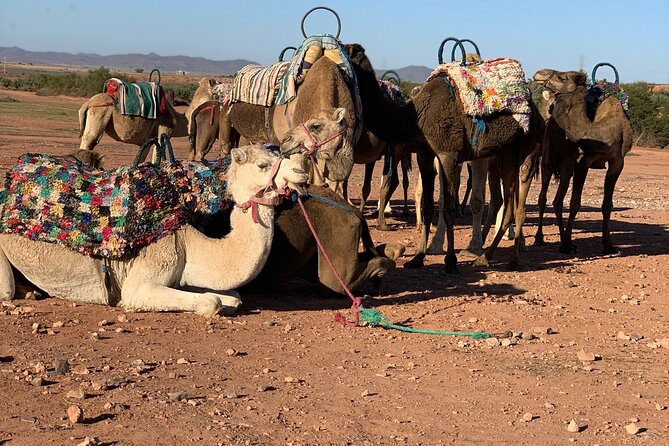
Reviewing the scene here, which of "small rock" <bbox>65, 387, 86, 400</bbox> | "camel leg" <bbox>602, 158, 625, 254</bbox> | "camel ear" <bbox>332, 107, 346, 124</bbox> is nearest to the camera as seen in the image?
"small rock" <bbox>65, 387, 86, 400</bbox>

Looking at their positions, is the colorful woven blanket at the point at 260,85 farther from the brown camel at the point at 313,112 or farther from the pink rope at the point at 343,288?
the pink rope at the point at 343,288

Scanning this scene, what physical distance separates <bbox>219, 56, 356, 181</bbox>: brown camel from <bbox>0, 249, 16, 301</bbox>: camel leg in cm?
316

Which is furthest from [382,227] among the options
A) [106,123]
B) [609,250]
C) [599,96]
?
[106,123]

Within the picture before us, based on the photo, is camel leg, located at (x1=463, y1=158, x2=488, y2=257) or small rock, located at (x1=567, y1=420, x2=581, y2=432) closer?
small rock, located at (x1=567, y1=420, x2=581, y2=432)

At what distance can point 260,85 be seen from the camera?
40.8 ft

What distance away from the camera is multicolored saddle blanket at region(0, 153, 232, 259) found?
7.41 m

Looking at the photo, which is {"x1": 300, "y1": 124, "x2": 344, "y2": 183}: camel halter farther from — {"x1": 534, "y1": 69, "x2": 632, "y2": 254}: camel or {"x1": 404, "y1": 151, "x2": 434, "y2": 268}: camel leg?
{"x1": 534, "y1": 69, "x2": 632, "y2": 254}: camel

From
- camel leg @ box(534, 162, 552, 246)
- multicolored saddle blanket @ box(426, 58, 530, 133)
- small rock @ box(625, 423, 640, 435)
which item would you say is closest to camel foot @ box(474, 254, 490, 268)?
multicolored saddle blanket @ box(426, 58, 530, 133)

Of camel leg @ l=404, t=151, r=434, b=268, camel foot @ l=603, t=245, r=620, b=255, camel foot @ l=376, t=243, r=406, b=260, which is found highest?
camel leg @ l=404, t=151, r=434, b=268

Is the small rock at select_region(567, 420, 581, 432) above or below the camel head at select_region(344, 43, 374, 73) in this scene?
below

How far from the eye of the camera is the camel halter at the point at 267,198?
23.5ft

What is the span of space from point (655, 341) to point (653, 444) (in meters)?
2.70

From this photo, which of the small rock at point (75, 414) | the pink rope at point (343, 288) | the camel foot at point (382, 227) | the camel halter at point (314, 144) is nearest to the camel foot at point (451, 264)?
the camel halter at point (314, 144)

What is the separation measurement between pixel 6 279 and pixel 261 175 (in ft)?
7.23
